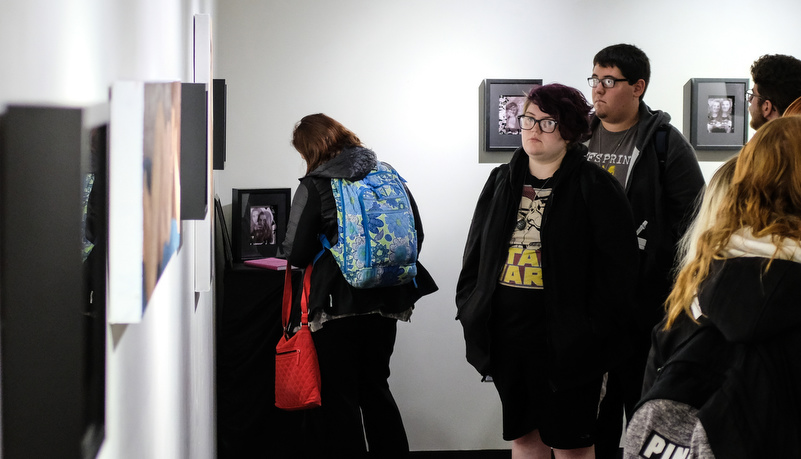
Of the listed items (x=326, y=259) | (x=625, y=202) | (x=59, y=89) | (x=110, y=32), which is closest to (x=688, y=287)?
(x=625, y=202)

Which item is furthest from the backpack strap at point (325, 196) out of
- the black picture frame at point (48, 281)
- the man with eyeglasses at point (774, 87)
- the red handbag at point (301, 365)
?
the black picture frame at point (48, 281)

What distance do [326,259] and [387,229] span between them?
0.28m

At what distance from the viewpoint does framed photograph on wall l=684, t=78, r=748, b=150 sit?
3.89 metres

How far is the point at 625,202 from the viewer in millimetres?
2463

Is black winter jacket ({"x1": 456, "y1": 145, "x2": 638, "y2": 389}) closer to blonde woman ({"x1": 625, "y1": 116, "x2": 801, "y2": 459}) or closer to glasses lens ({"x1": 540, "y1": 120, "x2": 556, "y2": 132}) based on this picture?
glasses lens ({"x1": 540, "y1": 120, "x2": 556, "y2": 132})

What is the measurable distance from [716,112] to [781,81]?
4.06 ft

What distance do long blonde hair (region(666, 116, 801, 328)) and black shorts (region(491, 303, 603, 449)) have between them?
965 millimetres

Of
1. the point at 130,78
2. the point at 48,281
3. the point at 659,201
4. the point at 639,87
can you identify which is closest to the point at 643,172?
the point at 659,201

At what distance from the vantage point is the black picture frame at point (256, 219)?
3684 millimetres

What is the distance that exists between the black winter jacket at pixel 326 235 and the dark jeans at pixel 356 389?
0.10 meters

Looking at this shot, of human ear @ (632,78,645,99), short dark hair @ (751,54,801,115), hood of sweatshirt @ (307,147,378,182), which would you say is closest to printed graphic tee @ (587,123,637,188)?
human ear @ (632,78,645,99)

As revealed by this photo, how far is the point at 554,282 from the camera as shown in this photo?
2.38 m

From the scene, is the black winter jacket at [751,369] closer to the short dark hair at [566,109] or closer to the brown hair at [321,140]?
the short dark hair at [566,109]

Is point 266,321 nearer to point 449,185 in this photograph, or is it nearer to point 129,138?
point 449,185
